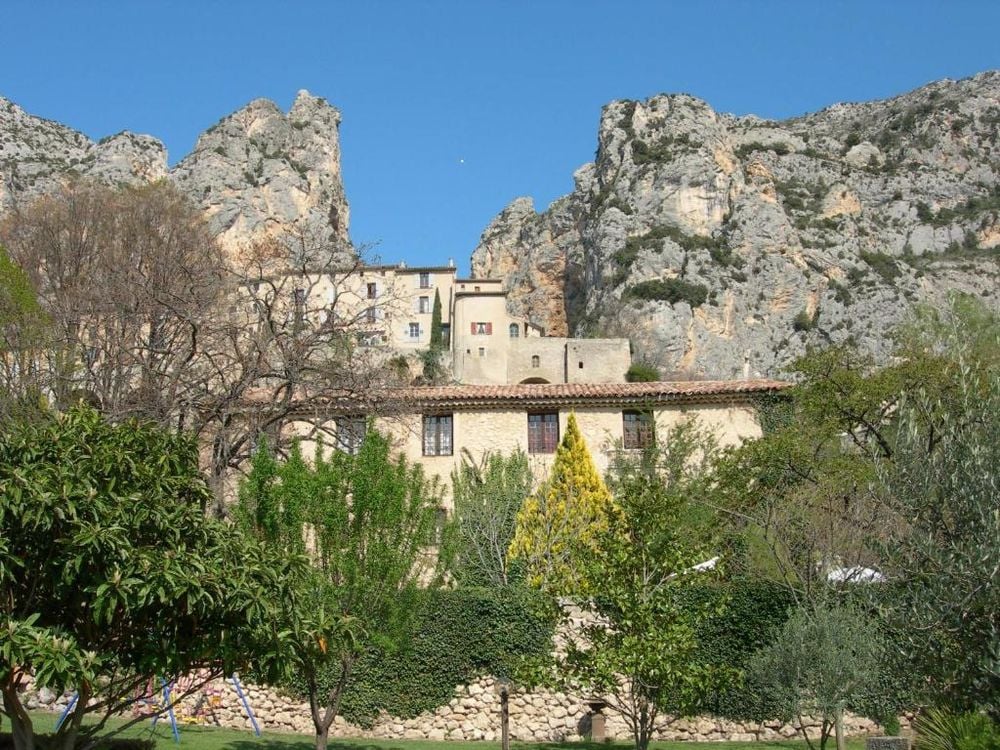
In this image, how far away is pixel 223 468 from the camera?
2398 cm

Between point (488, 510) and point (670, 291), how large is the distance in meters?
58.4

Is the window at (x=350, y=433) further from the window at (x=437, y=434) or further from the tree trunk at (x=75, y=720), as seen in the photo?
the tree trunk at (x=75, y=720)

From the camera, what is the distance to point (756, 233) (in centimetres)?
9219

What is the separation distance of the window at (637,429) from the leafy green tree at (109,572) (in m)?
23.0

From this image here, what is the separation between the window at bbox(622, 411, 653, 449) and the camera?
33.2 m

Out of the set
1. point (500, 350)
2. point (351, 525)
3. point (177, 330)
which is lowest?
point (351, 525)

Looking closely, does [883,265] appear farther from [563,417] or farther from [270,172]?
[563,417]

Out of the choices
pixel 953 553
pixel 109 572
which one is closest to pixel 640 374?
pixel 953 553

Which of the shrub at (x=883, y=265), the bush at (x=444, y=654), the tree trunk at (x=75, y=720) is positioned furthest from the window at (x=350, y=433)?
the shrub at (x=883, y=265)

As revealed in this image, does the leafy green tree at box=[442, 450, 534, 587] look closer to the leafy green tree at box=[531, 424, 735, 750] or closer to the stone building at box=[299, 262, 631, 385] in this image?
the leafy green tree at box=[531, 424, 735, 750]

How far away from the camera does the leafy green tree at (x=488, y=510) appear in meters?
28.3

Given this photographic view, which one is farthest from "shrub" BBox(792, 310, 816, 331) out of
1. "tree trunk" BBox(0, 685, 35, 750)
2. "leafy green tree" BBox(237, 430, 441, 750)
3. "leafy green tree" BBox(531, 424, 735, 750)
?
"tree trunk" BBox(0, 685, 35, 750)

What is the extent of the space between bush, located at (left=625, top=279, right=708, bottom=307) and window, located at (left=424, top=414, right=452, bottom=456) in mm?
52769

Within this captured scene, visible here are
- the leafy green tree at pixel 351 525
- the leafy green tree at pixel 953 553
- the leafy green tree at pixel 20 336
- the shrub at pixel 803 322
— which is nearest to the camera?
the leafy green tree at pixel 953 553
